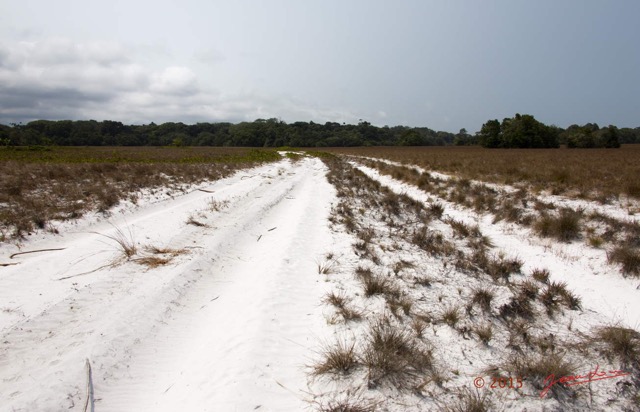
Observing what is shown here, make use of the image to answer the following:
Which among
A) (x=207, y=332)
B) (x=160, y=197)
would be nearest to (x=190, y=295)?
(x=207, y=332)

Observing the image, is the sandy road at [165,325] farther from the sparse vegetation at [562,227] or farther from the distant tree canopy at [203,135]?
the distant tree canopy at [203,135]

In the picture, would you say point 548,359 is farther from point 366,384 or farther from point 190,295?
point 190,295

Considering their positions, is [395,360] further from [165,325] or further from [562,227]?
[562,227]

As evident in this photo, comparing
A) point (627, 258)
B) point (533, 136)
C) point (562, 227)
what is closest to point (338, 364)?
point (627, 258)

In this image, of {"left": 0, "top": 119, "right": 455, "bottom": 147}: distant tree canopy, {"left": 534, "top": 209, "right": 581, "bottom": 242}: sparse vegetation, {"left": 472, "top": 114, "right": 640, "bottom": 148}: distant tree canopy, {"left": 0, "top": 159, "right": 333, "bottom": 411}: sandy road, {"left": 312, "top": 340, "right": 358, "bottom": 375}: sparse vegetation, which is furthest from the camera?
{"left": 0, "top": 119, "right": 455, "bottom": 147}: distant tree canopy

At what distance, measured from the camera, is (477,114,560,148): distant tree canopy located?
67812 mm

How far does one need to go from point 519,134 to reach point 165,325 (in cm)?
8274

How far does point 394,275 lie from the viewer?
16.4 ft

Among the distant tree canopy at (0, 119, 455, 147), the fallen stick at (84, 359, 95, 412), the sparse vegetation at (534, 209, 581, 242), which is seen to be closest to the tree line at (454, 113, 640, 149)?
the distant tree canopy at (0, 119, 455, 147)

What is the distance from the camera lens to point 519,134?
67938mm

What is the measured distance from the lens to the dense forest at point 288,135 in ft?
208

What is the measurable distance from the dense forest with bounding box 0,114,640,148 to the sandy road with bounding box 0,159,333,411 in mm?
53993

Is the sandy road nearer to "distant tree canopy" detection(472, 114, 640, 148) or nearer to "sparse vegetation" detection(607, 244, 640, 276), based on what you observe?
"sparse vegetation" detection(607, 244, 640, 276)

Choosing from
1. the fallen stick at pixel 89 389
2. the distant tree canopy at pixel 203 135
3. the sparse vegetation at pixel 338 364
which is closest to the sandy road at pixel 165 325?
the fallen stick at pixel 89 389
